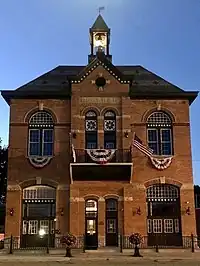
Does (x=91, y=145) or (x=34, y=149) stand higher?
(x=91, y=145)

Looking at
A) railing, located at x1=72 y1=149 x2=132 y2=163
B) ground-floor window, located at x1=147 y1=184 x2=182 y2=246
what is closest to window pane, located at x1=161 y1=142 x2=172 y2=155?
ground-floor window, located at x1=147 y1=184 x2=182 y2=246

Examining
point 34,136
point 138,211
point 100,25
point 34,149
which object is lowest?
point 138,211

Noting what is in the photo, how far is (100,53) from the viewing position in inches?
1252

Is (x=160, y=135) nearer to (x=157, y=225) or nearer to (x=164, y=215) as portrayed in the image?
(x=164, y=215)

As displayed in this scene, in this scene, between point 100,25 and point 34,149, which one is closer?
point 34,149

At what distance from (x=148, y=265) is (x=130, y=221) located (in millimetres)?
9706

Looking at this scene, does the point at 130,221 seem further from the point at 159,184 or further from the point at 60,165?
the point at 60,165

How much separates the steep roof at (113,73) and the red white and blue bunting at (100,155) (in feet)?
16.0

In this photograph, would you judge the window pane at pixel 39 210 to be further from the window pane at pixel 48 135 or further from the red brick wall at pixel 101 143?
the window pane at pixel 48 135

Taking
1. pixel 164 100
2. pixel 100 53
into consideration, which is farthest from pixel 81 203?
pixel 100 53

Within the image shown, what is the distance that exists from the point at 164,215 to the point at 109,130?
7.05 metres

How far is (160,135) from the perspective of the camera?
29266 mm

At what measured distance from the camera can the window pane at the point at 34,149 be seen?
28848mm

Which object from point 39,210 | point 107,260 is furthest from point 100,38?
point 107,260
